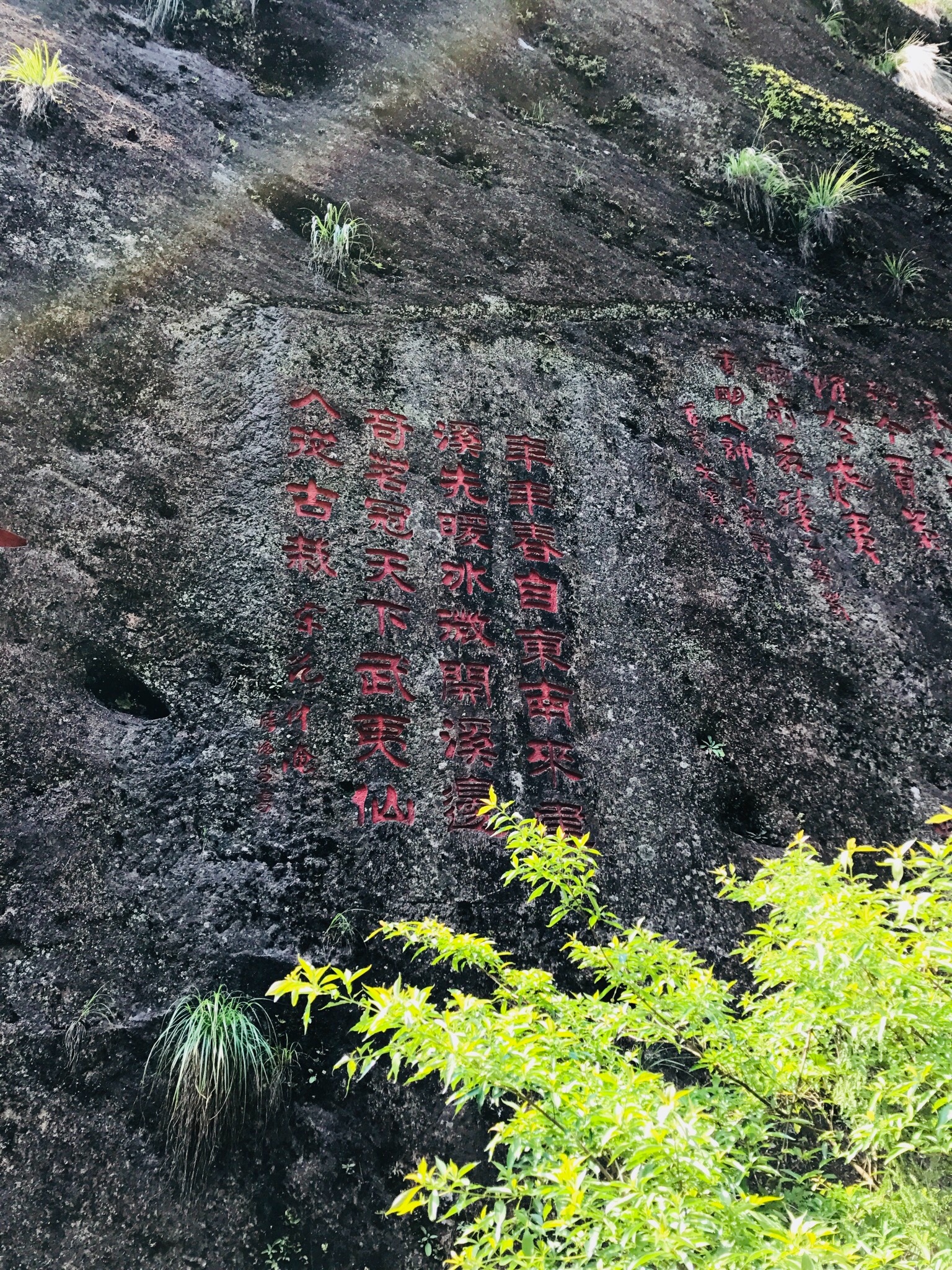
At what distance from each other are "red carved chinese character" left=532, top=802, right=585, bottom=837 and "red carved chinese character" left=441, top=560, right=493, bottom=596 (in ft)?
2.77

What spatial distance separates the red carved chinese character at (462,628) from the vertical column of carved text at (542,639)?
148mm

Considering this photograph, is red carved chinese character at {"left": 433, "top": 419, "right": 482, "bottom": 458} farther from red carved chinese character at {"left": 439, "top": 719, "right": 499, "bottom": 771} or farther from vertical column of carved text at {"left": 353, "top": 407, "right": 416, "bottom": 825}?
red carved chinese character at {"left": 439, "top": 719, "right": 499, "bottom": 771}

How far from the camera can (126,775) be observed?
2.89m

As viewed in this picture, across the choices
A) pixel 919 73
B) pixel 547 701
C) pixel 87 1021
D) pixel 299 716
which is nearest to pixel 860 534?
pixel 547 701

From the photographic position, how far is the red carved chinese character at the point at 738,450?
4.39 meters

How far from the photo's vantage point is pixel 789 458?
4.50 m

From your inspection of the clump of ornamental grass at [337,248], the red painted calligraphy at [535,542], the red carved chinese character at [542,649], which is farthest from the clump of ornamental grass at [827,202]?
the red carved chinese character at [542,649]

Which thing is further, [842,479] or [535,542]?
[842,479]

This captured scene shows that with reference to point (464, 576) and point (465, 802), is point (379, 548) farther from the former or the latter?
point (465, 802)

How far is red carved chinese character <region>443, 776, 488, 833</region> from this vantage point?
3107mm

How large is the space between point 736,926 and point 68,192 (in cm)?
389

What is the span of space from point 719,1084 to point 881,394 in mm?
4043

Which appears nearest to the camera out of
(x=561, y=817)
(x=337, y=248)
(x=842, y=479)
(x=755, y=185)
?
(x=561, y=817)

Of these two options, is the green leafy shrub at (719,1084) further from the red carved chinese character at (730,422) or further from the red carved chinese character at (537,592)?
the red carved chinese character at (730,422)
